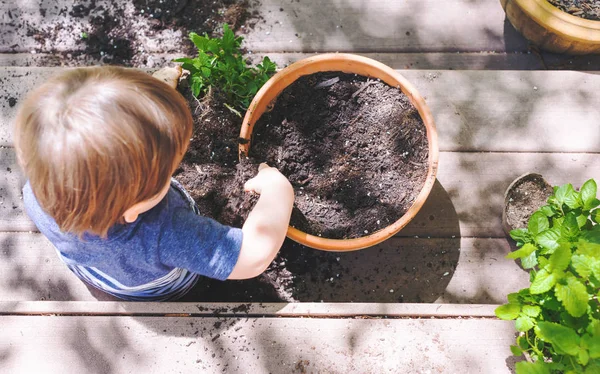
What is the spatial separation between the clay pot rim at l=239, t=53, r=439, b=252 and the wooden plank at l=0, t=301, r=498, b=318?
0.22 metres

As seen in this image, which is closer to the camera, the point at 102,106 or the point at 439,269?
the point at 102,106

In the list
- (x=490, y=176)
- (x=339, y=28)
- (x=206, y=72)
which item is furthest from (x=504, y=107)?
(x=206, y=72)

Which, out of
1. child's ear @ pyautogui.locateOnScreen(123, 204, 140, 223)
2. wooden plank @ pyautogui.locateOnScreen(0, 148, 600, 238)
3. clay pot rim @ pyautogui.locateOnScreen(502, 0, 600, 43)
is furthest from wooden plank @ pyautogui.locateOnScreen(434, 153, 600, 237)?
child's ear @ pyautogui.locateOnScreen(123, 204, 140, 223)

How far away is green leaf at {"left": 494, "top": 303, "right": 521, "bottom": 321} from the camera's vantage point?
1.41 metres

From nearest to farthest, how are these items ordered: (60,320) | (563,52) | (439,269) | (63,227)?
(63,227) → (60,320) → (439,269) → (563,52)

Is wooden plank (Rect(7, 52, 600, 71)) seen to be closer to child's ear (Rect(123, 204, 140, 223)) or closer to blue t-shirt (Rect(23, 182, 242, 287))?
blue t-shirt (Rect(23, 182, 242, 287))

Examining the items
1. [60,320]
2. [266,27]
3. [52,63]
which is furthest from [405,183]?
[52,63]

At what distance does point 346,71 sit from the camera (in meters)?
1.91

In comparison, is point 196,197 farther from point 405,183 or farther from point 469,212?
point 469,212

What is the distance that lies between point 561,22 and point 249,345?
1943mm

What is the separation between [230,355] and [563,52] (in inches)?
81.8

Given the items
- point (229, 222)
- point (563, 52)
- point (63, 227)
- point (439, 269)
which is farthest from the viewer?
point (563, 52)

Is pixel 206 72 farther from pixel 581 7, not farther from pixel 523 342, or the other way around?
pixel 581 7

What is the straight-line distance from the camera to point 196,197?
185 centimetres
